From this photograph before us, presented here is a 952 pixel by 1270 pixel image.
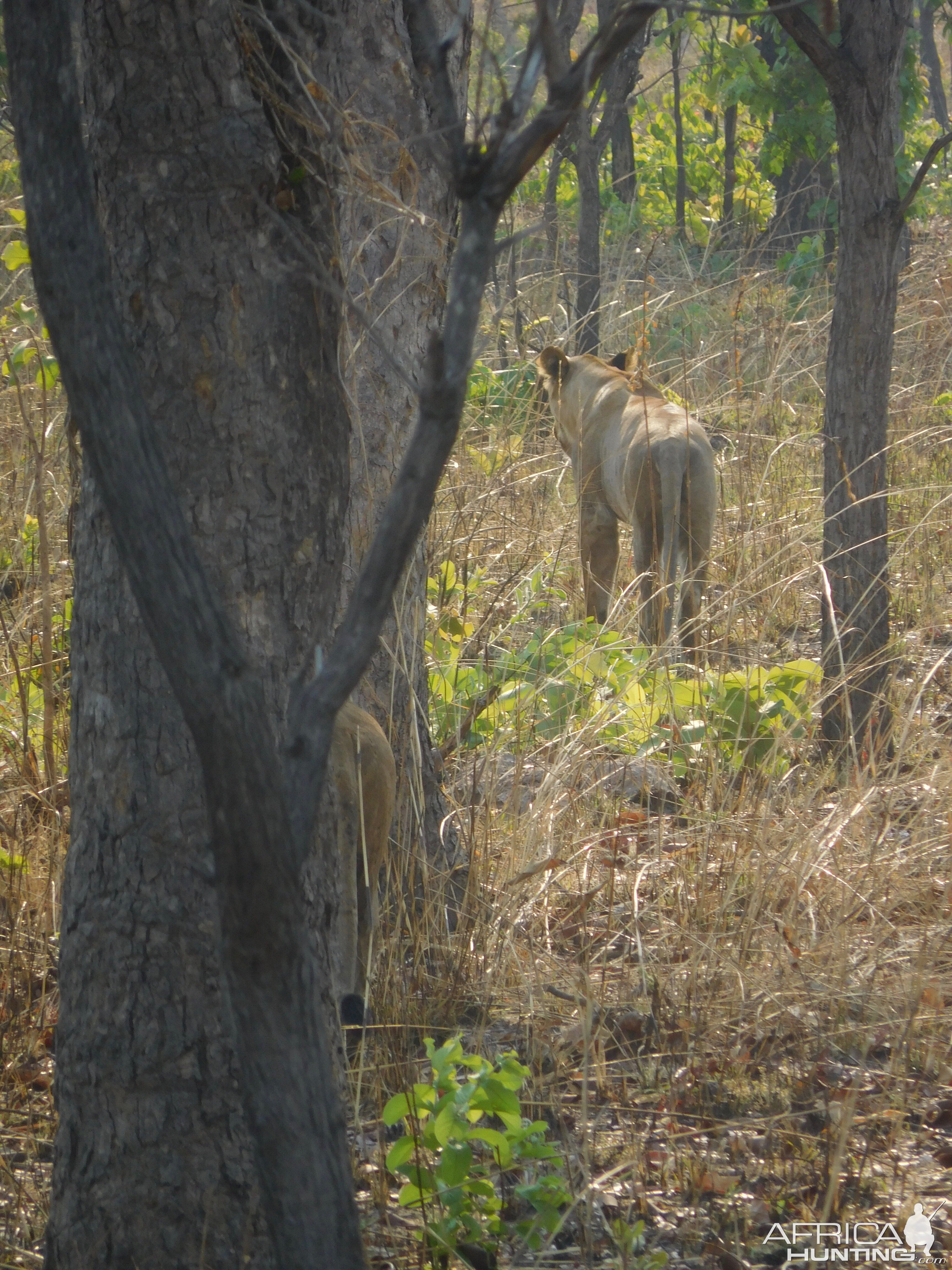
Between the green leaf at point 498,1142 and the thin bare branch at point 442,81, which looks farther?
the green leaf at point 498,1142

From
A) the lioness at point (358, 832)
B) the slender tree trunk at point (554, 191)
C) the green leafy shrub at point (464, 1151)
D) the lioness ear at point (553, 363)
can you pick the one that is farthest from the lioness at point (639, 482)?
the green leafy shrub at point (464, 1151)

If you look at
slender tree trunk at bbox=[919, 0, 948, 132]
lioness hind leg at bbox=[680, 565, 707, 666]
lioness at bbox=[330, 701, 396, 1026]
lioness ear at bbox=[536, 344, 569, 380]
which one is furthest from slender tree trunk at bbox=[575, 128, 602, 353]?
slender tree trunk at bbox=[919, 0, 948, 132]

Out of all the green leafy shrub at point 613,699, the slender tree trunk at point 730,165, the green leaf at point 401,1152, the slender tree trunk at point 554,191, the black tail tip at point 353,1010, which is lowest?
the green leaf at point 401,1152

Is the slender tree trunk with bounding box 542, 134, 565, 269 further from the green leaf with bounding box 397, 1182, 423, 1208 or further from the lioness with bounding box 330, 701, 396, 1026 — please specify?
the green leaf with bounding box 397, 1182, 423, 1208

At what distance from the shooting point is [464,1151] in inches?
72.9

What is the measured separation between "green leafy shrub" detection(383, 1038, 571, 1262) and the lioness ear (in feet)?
17.2

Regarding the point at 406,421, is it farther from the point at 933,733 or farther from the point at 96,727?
the point at 933,733

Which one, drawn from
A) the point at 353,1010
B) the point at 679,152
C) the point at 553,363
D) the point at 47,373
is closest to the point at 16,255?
the point at 47,373

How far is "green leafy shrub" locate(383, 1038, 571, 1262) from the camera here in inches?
72.7

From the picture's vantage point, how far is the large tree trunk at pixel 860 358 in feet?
12.9

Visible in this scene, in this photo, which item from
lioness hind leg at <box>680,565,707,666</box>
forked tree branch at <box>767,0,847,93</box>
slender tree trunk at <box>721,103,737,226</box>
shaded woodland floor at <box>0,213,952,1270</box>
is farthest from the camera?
slender tree trunk at <box>721,103,737,226</box>

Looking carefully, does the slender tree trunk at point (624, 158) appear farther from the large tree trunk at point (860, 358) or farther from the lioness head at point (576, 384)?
the large tree trunk at point (860, 358)

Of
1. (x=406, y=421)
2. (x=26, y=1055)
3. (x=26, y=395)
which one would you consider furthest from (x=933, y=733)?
(x=26, y=395)

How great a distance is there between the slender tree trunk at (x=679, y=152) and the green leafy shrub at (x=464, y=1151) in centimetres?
1076
